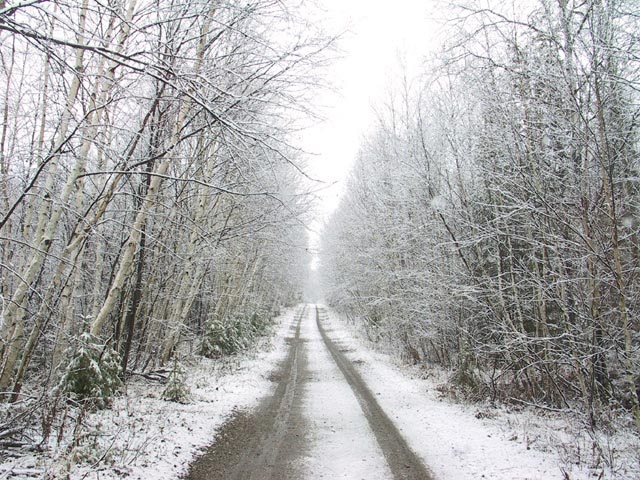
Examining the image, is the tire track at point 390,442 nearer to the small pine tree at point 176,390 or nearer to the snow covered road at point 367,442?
the snow covered road at point 367,442

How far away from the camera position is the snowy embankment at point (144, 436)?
4.29 metres

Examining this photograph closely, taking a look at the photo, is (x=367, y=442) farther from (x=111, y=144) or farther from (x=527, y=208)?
(x=111, y=144)

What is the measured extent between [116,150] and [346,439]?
5.33m

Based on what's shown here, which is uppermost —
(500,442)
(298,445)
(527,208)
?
(527,208)

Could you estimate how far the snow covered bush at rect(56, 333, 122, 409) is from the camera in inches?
219

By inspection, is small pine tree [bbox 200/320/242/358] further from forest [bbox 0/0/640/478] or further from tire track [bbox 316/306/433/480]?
tire track [bbox 316/306/433/480]

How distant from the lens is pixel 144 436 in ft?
18.7

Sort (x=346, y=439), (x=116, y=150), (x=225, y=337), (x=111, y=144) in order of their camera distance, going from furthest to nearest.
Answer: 1. (x=225, y=337)
2. (x=346, y=439)
3. (x=111, y=144)
4. (x=116, y=150)

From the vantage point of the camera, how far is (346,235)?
25.1 meters

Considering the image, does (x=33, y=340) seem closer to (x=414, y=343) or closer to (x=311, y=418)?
(x=311, y=418)

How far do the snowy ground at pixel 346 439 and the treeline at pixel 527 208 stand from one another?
0.88 metres

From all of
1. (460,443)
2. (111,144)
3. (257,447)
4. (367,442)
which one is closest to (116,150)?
(111,144)

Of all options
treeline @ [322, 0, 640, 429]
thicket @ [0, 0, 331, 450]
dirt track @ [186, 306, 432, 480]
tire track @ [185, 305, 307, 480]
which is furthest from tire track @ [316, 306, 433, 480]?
→ thicket @ [0, 0, 331, 450]

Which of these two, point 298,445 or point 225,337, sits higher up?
point 225,337
